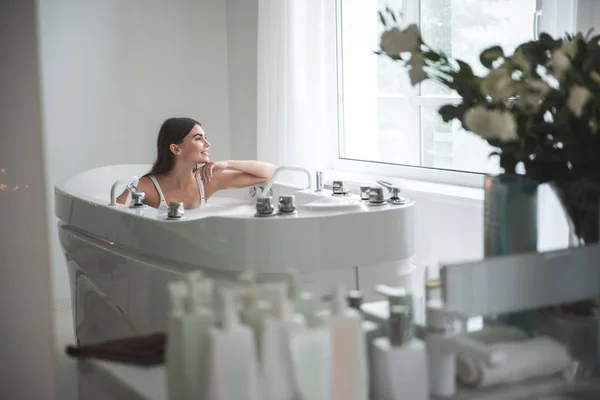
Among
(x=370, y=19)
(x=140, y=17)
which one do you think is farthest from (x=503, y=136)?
(x=140, y=17)

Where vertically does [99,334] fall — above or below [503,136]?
below

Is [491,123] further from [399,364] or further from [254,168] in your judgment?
[254,168]

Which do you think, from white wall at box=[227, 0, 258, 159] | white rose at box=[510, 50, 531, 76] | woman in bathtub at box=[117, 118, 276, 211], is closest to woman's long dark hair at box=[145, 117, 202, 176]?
woman in bathtub at box=[117, 118, 276, 211]

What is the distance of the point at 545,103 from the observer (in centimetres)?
136

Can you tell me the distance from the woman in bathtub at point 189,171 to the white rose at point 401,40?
1.53 metres

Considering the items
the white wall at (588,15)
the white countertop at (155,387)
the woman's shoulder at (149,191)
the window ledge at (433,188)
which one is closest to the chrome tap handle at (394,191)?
the window ledge at (433,188)

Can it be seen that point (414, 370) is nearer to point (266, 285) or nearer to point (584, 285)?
point (266, 285)

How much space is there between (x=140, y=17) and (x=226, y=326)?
3408mm

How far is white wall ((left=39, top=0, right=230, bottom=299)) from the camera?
3938 mm

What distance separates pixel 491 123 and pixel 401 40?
24cm

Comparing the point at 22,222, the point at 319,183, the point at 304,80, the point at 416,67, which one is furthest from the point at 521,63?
the point at 304,80

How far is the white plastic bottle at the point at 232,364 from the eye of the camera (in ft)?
3.12

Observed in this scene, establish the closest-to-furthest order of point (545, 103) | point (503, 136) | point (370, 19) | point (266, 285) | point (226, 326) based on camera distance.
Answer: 1. point (226, 326)
2. point (266, 285)
3. point (503, 136)
4. point (545, 103)
5. point (370, 19)

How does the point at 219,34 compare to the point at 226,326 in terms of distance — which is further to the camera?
the point at 219,34
